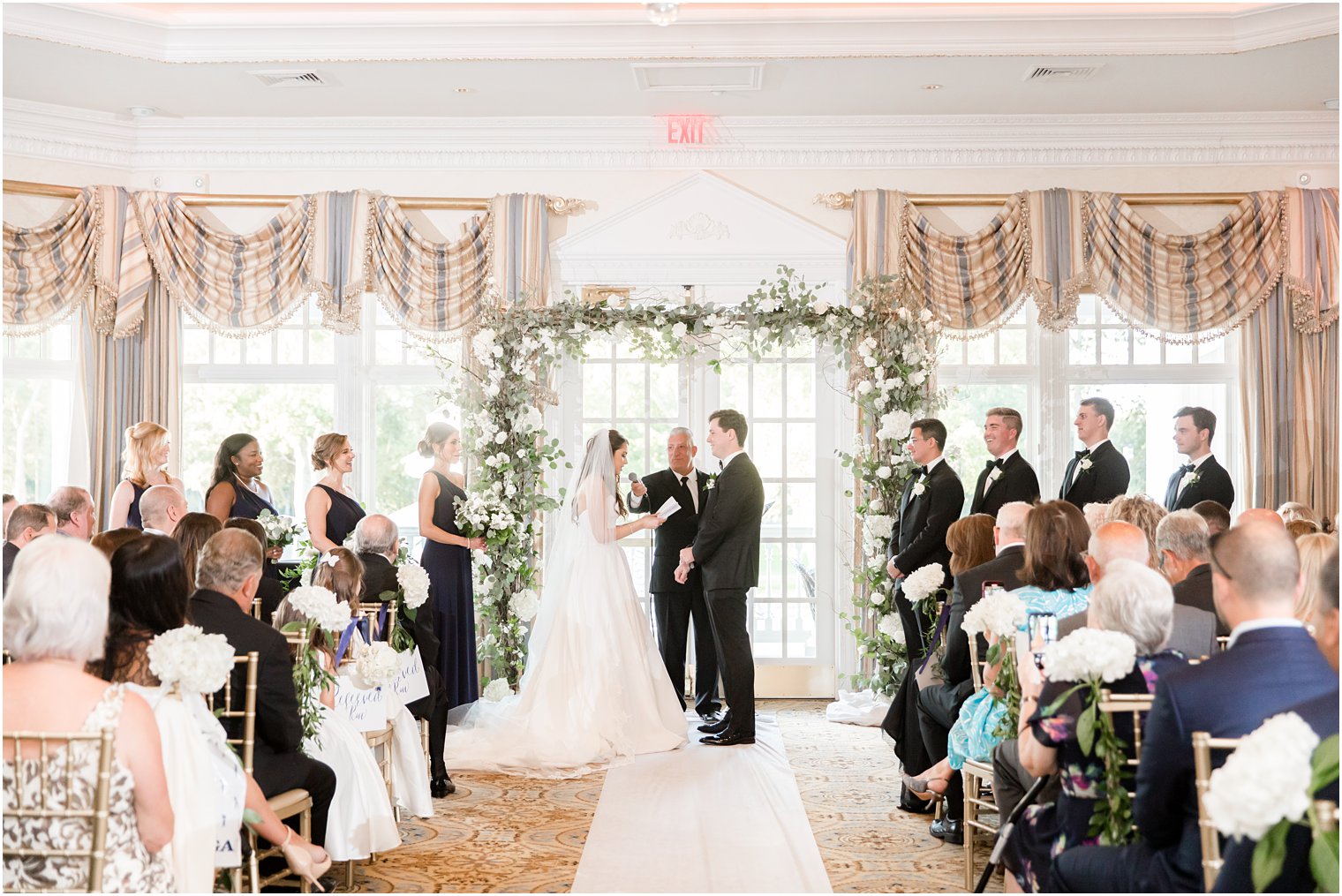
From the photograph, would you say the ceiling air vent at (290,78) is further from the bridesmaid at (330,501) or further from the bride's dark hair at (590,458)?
the bride's dark hair at (590,458)

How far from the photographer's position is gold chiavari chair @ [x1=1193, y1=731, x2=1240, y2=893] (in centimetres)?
234

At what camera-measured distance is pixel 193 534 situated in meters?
4.41

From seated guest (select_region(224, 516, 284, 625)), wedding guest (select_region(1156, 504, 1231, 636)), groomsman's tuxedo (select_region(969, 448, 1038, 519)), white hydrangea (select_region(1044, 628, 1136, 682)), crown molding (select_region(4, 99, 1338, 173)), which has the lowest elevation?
seated guest (select_region(224, 516, 284, 625))

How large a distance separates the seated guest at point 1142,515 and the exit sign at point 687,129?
407 cm

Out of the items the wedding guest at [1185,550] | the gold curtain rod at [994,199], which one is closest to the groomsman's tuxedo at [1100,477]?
the gold curtain rod at [994,199]

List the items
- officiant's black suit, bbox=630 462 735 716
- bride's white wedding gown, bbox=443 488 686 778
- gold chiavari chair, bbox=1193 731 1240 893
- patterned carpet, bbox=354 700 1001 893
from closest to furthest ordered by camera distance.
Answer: gold chiavari chair, bbox=1193 731 1240 893
patterned carpet, bbox=354 700 1001 893
bride's white wedding gown, bbox=443 488 686 778
officiant's black suit, bbox=630 462 735 716

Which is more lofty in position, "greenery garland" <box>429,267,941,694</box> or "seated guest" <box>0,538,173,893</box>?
"greenery garland" <box>429,267,941,694</box>

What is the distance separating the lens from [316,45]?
6.61 metres

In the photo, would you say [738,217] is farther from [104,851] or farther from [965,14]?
[104,851]

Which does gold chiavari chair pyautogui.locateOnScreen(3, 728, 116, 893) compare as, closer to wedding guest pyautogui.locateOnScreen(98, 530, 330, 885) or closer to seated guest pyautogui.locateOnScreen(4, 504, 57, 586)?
wedding guest pyautogui.locateOnScreen(98, 530, 330, 885)

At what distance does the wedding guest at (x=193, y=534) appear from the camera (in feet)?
14.4

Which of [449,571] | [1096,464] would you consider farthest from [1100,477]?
[449,571]

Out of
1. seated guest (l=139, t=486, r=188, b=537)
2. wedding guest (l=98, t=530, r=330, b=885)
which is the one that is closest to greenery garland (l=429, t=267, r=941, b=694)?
seated guest (l=139, t=486, r=188, b=537)

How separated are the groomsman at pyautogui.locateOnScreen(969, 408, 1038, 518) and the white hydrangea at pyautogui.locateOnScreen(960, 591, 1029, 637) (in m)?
2.75
